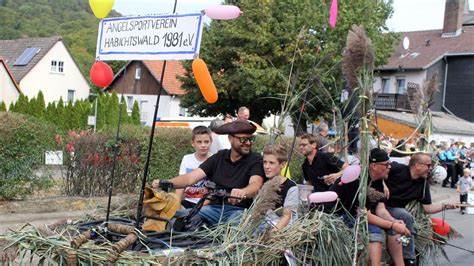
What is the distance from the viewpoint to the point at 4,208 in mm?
9203

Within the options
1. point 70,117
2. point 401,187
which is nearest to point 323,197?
point 401,187

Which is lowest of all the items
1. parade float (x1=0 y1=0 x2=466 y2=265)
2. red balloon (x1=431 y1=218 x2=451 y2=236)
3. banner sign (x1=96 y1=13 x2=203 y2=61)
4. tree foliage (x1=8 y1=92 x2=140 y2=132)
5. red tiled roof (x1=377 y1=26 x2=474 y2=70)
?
tree foliage (x1=8 y1=92 x2=140 y2=132)

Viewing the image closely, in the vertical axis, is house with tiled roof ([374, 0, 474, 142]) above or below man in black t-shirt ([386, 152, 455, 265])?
above

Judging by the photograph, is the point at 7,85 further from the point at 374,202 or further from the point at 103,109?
the point at 374,202

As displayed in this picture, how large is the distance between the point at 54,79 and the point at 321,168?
1748 inches

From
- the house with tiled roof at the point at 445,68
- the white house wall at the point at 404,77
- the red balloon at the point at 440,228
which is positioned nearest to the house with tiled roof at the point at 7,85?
the house with tiled roof at the point at 445,68

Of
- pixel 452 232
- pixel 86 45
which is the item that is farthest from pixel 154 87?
pixel 452 232

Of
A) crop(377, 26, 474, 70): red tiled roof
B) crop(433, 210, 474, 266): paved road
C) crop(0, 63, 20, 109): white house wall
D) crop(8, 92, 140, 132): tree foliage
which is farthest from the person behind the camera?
crop(377, 26, 474, 70): red tiled roof

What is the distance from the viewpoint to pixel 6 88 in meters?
41.6

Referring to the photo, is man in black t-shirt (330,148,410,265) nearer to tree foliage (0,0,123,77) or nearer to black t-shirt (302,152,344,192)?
black t-shirt (302,152,344,192)

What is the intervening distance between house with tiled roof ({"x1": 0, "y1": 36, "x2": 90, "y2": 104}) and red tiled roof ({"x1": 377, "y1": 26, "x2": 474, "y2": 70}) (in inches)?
981

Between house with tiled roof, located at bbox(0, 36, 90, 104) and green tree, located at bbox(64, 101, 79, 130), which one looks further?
house with tiled roof, located at bbox(0, 36, 90, 104)

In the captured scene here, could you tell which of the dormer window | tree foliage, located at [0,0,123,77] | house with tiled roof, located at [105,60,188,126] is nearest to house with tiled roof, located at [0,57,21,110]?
the dormer window

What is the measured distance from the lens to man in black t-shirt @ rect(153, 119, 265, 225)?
506 centimetres
